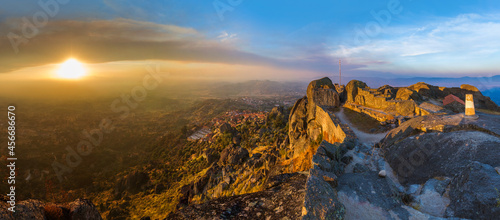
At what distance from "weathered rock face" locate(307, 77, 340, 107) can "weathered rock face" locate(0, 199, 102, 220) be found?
21.4 meters

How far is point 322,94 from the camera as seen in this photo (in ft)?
79.7

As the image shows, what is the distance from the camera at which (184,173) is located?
3653 centimetres

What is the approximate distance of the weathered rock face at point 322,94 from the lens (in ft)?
78.7

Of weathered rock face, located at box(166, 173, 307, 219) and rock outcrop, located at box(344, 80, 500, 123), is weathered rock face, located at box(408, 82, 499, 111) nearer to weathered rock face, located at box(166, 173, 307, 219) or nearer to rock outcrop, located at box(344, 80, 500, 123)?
rock outcrop, located at box(344, 80, 500, 123)

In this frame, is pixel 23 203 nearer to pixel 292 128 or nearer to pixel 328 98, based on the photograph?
pixel 292 128

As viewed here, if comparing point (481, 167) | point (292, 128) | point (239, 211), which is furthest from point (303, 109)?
point (239, 211)

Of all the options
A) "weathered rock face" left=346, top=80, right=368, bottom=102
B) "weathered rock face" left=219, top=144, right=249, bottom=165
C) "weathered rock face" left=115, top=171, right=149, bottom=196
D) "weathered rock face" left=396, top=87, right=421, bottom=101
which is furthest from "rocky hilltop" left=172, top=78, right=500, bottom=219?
"weathered rock face" left=115, top=171, right=149, bottom=196

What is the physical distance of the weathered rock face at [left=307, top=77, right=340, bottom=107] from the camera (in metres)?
24.0

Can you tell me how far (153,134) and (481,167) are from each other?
7384 cm

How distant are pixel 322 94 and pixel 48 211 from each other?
24.2 metres

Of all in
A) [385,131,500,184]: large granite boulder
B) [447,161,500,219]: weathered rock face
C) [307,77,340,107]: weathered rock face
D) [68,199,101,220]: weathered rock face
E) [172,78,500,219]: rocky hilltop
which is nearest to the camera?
[447,161,500,219]: weathered rock face

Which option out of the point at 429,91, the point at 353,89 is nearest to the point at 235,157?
the point at 353,89

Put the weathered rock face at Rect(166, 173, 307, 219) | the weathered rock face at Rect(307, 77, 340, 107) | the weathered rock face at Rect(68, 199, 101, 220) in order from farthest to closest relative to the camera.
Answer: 1. the weathered rock face at Rect(307, 77, 340, 107)
2. the weathered rock face at Rect(68, 199, 101, 220)
3. the weathered rock face at Rect(166, 173, 307, 219)

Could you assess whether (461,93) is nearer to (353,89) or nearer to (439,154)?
(353,89)
